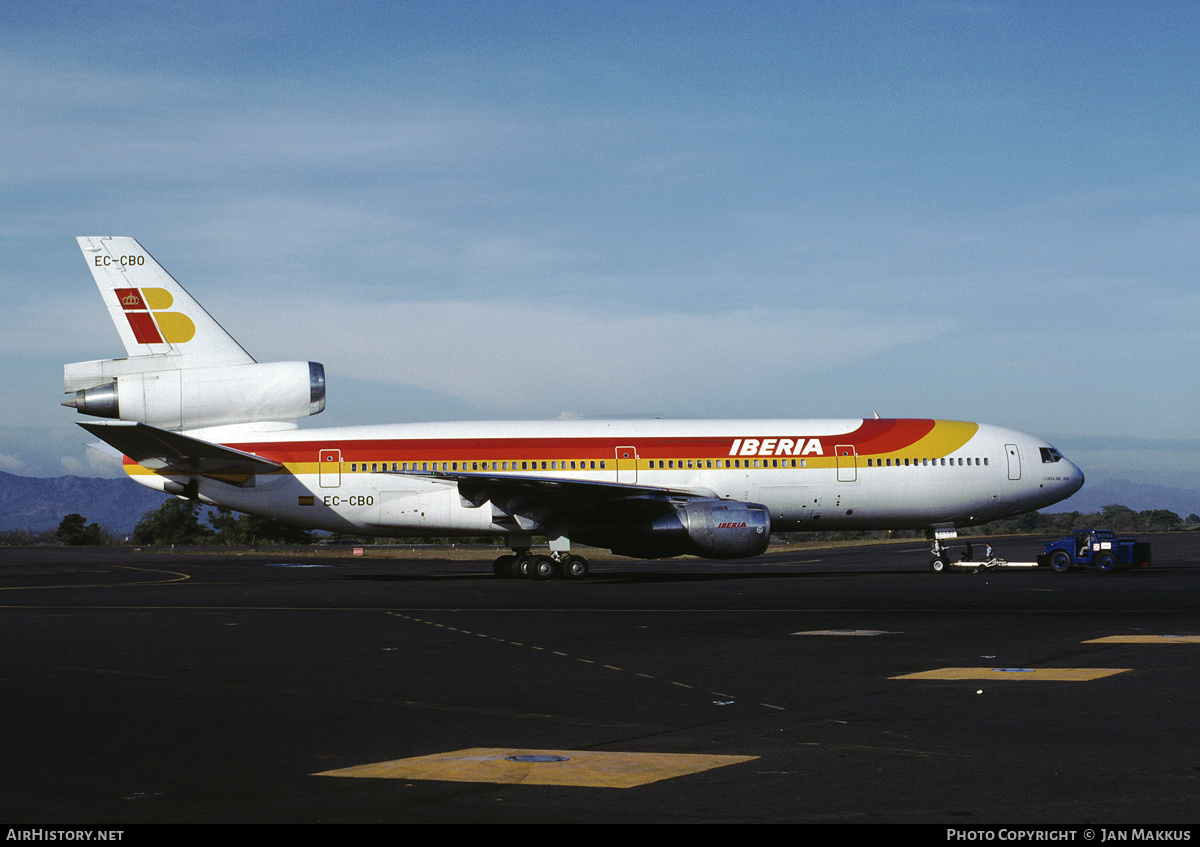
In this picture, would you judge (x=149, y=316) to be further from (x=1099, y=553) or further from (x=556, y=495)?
(x=1099, y=553)

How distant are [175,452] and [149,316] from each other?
12.8ft

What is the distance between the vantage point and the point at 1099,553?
34750 millimetres

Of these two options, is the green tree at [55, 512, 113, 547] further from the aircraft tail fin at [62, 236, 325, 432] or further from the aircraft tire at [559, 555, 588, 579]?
the aircraft tire at [559, 555, 588, 579]

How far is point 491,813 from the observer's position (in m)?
6.63

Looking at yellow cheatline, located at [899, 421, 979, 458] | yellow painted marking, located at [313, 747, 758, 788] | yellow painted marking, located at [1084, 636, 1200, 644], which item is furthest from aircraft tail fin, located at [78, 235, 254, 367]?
yellow painted marking, located at [313, 747, 758, 788]

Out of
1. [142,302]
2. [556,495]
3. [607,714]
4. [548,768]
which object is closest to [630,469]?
[556,495]

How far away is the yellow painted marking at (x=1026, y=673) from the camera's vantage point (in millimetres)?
12148

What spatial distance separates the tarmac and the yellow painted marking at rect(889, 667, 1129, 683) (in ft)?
0.21

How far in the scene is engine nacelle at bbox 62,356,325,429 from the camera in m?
31.6

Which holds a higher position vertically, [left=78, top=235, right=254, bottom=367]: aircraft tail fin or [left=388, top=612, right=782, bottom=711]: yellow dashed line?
[left=78, top=235, right=254, bottom=367]: aircraft tail fin

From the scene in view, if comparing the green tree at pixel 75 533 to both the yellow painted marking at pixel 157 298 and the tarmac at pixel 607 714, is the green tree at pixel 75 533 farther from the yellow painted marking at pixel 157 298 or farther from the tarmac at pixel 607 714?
the tarmac at pixel 607 714

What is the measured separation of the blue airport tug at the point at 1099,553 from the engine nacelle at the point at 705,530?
34.1ft

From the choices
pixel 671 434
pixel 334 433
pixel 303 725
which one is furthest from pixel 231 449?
pixel 303 725
